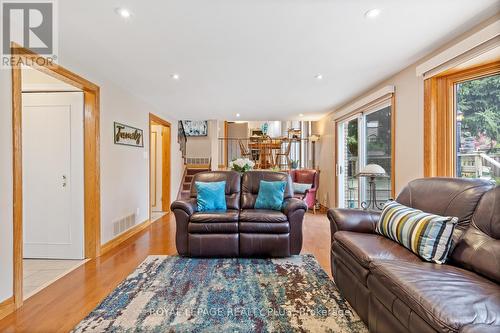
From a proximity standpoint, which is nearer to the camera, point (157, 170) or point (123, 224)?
point (123, 224)

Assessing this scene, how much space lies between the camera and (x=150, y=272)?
2662 mm

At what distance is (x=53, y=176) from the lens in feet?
10.3

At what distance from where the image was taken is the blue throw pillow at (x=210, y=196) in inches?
132

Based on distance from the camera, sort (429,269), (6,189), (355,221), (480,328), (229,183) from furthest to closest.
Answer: (229,183) < (355,221) < (6,189) < (429,269) < (480,328)

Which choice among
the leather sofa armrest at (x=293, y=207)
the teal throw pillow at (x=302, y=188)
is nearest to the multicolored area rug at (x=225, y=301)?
the leather sofa armrest at (x=293, y=207)

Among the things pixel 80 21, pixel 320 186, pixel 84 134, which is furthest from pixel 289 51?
pixel 320 186

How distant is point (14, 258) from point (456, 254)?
10.7ft

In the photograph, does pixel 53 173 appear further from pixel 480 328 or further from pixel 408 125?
pixel 408 125

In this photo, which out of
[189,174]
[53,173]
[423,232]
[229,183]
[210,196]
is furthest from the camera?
[189,174]

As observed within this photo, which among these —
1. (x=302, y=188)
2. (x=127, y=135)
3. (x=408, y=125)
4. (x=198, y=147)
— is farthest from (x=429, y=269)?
(x=198, y=147)

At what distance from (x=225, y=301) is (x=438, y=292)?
4.83 ft

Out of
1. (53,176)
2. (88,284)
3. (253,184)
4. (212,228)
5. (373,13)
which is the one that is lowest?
(88,284)

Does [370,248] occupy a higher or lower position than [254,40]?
lower

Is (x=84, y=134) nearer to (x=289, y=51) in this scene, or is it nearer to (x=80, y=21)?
(x=80, y=21)
